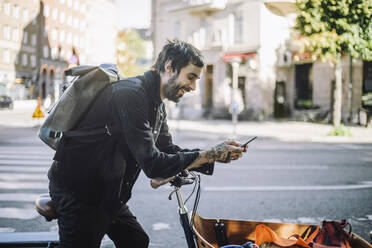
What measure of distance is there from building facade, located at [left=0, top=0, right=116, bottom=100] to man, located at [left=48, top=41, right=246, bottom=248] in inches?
726

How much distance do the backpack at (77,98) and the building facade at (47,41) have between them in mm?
18345

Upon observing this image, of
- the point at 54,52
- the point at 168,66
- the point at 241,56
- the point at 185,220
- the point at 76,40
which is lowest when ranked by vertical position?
the point at 185,220

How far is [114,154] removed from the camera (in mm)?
2230

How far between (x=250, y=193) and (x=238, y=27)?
77.0 ft

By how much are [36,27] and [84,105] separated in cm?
4473

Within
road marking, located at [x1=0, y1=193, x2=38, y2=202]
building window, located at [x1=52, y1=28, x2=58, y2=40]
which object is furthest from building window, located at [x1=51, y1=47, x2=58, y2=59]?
road marking, located at [x1=0, y1=193, x2=38, y2=202]

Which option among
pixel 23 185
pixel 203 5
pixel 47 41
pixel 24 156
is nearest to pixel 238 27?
pixel 203 5

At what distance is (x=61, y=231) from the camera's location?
2.20 m

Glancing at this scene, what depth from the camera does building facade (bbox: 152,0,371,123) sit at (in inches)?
1055

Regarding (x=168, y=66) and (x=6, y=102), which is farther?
(x=6, y=102)

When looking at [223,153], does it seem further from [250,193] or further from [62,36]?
[62,36]

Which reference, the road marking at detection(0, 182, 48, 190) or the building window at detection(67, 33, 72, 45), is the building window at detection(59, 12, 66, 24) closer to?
the building window at detection(67, 33, 72, 45)

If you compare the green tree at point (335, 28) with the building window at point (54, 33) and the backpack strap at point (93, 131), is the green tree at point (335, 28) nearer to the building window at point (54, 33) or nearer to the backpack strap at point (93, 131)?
the backpack strap at point (93, 131)

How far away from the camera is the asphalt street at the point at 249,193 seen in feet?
16.8
